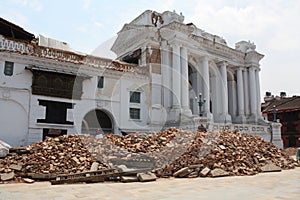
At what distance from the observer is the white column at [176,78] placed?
2395cm

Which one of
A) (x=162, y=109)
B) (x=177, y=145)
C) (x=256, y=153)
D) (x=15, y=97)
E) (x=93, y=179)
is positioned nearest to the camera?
(x=93, y=179)

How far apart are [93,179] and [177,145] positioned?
4.57 metres

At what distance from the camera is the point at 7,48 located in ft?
57.4

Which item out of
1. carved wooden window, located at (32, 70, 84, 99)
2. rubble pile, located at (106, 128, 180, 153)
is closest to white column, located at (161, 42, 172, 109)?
carved wooden window, located at (32, 70, 84, 99)

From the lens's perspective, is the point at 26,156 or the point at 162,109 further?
the point at 162,109

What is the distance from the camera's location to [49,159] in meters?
10.7

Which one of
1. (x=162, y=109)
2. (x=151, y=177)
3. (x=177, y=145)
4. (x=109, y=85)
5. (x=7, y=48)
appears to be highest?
(x=7, y=48)

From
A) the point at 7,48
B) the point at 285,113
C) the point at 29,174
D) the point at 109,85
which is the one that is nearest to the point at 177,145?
the point at 29,174

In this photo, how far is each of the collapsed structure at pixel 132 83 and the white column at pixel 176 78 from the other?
0.28ft

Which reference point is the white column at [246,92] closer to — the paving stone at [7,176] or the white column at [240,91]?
the white column at [240,91]

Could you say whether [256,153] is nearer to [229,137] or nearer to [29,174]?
[229,137]

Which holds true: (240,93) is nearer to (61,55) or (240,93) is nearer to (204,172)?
(61,55)

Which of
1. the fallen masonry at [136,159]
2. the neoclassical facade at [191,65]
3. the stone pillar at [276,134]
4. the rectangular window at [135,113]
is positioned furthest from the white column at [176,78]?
the stone pillar at [276,134]

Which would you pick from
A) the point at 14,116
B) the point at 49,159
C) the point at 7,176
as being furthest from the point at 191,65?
the point at 7,176
